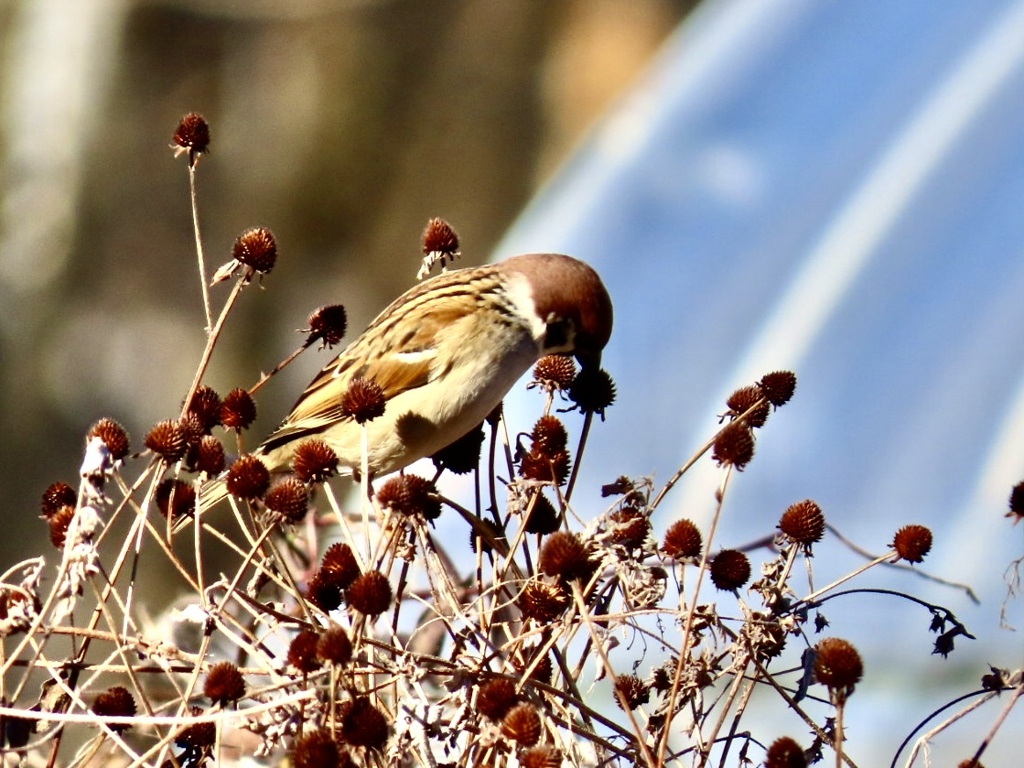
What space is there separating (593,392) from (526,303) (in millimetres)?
615

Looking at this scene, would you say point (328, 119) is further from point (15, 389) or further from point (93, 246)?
point (15, 389)

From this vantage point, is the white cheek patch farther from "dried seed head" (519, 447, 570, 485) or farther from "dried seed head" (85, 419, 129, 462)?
"dried seed head" (85, 419, 129, 462)

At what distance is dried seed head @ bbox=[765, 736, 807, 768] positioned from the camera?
100 centimetres

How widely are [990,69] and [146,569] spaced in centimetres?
379

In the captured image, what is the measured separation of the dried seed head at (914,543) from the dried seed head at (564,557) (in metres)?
0.38

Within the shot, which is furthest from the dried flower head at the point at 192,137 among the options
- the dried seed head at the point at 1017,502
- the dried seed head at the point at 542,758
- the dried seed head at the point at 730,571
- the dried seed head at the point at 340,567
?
the dried seed head at the point at 1017,502

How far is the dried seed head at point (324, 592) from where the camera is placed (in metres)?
1.22

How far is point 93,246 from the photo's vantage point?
15.4 feet

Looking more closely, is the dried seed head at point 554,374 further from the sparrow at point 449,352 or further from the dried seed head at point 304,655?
the dried seed head at point 304,655

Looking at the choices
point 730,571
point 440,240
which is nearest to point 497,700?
point 730,571

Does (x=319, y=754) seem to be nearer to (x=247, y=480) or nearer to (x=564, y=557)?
(x=564, y=557)

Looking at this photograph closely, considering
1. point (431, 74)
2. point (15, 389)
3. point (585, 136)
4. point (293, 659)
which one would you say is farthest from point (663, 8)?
point (293, 659)

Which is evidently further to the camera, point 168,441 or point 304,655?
point 168,441

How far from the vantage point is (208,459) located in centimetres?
134
